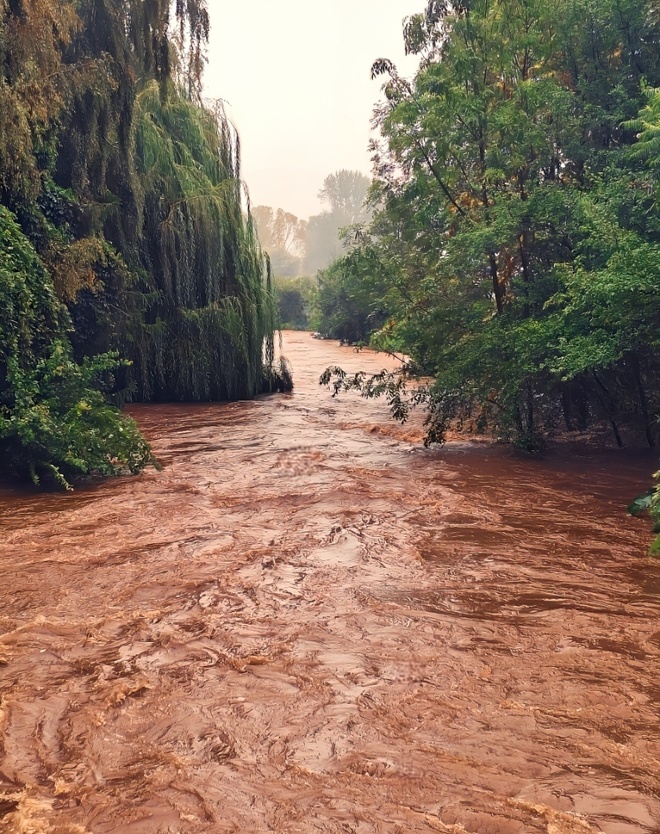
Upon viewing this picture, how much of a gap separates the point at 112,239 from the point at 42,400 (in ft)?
19.3

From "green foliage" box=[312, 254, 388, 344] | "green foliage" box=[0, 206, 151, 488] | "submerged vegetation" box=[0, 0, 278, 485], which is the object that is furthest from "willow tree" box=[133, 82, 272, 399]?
"green foliage" box=[312, 254, 388, 344]

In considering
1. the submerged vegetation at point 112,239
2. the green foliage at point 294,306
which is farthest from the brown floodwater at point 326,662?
the green foliage at point 294,306

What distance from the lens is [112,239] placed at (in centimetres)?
1317

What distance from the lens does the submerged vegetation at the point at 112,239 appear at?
8.36 meters

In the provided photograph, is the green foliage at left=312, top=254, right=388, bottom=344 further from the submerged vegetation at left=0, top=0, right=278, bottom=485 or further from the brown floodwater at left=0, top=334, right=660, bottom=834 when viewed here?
the brown floodwater at left=0, top=334, right=660, bottom=834

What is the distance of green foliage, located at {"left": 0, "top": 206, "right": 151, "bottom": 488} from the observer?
7918mm

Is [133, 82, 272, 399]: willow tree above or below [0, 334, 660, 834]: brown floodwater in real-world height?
above

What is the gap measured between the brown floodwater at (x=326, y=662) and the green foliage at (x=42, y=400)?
0.43 m

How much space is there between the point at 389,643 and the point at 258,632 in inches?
34.3

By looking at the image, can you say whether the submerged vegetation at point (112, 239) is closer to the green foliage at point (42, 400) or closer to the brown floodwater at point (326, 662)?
the green foliage at point (42, 400)

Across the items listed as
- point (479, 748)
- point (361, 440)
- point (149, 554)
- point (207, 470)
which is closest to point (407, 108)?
point (361, 440)

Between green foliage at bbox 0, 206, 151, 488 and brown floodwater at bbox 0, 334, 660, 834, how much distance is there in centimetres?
43

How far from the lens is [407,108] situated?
34.5 feet

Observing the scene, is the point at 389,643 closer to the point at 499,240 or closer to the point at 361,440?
the point at 499,240
